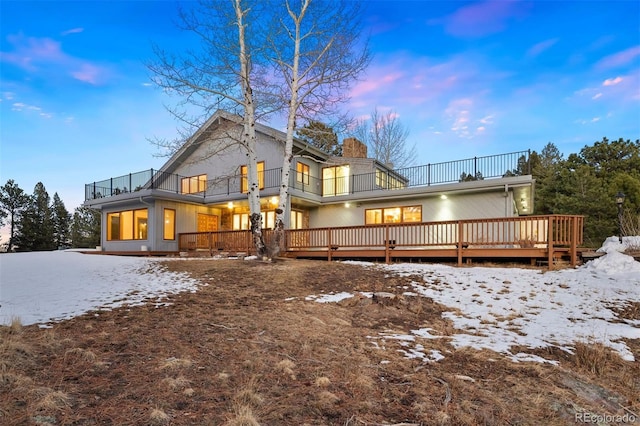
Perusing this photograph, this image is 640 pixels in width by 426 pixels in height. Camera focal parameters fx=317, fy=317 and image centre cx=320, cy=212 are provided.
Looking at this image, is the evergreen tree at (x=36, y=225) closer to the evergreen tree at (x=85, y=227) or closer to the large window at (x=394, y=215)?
the evergreen tree at (x=85, y=227)

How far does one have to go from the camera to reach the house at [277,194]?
14664mm

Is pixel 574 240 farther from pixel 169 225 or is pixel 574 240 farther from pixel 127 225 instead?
pixel 127 225

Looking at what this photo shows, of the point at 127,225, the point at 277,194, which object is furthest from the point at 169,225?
the point at 277,194

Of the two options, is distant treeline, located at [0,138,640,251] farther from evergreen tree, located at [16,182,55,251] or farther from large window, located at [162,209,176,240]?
large window, located at [162,209,176,240]

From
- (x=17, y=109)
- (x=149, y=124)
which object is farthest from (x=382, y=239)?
Result: (x=17, y=109)

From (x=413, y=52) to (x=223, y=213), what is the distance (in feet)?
45.6

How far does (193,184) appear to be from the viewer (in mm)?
20031

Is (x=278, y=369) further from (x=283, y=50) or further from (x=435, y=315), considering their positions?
(x=283, y=50)

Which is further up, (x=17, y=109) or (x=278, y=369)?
(x=17, y=109)

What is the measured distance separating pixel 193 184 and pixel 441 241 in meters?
15.3

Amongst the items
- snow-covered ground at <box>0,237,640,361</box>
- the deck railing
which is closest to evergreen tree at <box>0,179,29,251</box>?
the deck railing

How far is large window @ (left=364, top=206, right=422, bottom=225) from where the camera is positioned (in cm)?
1554

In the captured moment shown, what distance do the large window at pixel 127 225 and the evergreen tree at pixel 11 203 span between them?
83.5ft

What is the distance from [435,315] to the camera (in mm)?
5812
